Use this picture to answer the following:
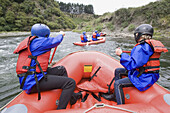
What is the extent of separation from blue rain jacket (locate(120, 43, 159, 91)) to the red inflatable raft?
217 millimetres

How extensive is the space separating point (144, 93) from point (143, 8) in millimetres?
25719

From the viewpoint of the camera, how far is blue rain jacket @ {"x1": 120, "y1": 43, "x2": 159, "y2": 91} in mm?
1371

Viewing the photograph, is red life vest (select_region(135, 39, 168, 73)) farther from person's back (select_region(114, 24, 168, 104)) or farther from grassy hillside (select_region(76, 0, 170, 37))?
grassy hillside (select_region(76, 0, 170, 37))

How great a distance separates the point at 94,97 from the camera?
225 centimetres

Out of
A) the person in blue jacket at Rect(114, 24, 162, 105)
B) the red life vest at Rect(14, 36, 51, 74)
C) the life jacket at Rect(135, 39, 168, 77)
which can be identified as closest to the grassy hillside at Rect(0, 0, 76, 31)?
the red life vest at Rect(14, 36, 51, 74)

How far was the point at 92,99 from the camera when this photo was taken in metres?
2.22

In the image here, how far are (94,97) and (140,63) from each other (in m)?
1.36

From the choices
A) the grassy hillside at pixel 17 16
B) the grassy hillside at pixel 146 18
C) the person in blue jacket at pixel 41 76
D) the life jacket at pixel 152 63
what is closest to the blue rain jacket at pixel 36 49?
the person in blue jacket at pixel 41 76

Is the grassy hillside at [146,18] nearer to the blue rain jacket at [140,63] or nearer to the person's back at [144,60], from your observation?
the person's back at [144,60]

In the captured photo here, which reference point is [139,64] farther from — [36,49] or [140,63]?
[36,49]

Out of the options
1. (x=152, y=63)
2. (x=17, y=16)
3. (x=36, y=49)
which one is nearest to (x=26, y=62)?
(x=36, y=49)

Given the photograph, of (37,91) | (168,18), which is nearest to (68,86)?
(37,91)

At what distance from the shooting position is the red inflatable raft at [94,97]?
127 cm

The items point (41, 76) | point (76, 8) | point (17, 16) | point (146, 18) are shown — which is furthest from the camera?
point (76, 8)
